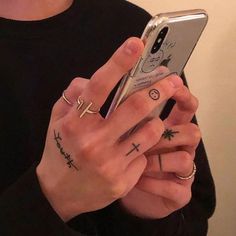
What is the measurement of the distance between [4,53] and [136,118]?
32 centimetres

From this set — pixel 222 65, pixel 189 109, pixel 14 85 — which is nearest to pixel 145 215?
pixel 189 109

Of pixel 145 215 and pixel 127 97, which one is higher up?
pixel 127 97

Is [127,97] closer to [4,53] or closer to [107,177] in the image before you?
[107,177]

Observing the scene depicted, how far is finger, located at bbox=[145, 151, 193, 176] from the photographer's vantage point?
1.66 ft

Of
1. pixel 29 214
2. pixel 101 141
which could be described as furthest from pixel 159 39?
pixel 29 214

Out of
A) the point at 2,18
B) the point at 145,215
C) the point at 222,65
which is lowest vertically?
the point at 145,215

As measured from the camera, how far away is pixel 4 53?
0.64 metres

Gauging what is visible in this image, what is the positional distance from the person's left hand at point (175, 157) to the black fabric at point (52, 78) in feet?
0.28

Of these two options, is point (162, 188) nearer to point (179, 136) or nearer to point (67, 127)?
point (179, 136)

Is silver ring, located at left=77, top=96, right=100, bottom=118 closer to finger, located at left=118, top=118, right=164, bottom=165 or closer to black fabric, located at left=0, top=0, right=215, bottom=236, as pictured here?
finger, located at left=118, top=118, right=164, bottom=165

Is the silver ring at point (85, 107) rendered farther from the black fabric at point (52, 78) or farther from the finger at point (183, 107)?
the black fabric at point (52, 78)

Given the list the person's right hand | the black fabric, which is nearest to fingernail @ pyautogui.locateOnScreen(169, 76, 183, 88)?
the person's right hand

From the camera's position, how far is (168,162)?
51cm

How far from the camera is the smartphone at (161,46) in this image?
0.41 metres
